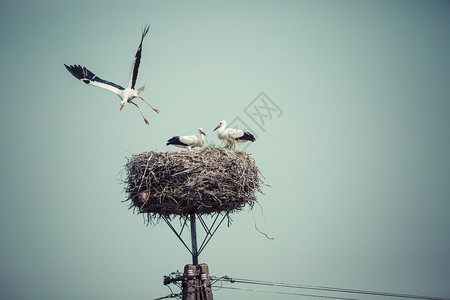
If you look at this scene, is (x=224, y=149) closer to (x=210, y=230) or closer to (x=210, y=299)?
(x=210, y=230)

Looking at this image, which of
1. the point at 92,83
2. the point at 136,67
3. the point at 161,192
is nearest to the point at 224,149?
the point at 161,192

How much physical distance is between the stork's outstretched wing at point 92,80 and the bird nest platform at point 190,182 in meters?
3.40

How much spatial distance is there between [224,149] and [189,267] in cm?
224

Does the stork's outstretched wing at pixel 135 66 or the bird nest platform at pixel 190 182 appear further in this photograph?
the stork's outstretched wing at pixel 135 66

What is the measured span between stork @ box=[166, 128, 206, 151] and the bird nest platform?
4.31 ft

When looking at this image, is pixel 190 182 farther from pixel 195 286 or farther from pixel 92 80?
pixel 92 80

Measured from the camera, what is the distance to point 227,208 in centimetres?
981

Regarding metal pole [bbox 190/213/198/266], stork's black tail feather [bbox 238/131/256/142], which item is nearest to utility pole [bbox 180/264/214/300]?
metal pole [bbox 190/213/198/266]

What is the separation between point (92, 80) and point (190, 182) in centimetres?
479

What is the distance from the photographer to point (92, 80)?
12.8 metres

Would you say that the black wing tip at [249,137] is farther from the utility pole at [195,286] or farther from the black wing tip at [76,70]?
the black wing tip at [76,70]

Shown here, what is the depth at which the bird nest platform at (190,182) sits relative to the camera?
941cm

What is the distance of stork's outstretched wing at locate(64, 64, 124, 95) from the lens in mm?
12781

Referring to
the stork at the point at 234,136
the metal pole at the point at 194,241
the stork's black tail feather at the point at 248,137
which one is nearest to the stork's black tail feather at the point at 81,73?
the stork at the point at 234,136
